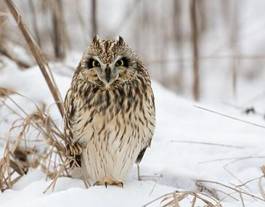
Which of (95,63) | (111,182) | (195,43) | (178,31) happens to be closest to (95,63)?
(95,63)

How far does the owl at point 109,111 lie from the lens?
283 cm

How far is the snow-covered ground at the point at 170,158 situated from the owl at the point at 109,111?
101 mm

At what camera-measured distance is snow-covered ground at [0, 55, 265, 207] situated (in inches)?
104

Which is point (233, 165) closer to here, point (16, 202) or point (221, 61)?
point (16, 202)

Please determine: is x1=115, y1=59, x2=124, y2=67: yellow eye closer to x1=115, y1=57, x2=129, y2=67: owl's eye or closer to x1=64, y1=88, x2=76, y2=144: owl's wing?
x1=115, y1=57, x2=129, y2=67: owl's eye

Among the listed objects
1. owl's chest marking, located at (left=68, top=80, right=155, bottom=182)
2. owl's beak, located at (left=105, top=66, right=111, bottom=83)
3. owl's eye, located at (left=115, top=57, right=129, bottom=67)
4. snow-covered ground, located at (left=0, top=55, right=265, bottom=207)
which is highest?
owl's eye, located at (left=115, top=57, right=129, bottom=67)

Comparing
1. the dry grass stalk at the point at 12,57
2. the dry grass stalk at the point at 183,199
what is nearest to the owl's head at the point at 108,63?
the dry grass stalk at the point at 183,199

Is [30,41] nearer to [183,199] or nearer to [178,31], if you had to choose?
A: [183,199]

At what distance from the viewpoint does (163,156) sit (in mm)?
3363

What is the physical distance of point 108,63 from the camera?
278 cm

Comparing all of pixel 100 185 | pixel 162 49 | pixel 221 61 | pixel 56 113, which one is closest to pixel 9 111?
pixel 56 113

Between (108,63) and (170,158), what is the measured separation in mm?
687

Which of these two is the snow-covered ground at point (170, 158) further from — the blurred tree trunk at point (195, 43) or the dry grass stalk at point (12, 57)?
the blurred tree trunk at point (195, 43)

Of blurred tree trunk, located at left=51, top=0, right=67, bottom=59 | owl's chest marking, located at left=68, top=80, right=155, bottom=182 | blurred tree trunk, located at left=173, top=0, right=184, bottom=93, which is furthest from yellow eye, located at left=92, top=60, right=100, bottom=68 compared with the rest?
blurred tree trunk, located at left=173, top=0, right=184, bottom=93
